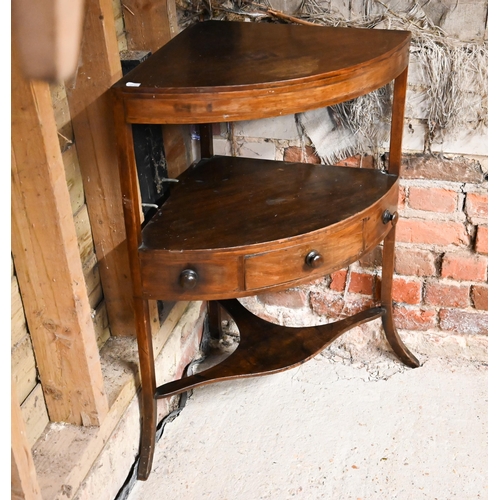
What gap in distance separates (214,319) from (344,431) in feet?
1.64

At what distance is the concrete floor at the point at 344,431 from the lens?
1503 mm

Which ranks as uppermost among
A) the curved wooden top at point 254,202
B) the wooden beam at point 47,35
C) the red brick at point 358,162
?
the wooden beam at point 47,35

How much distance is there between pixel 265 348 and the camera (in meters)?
1.62

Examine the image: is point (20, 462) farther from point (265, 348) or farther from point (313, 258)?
point (265, 348)

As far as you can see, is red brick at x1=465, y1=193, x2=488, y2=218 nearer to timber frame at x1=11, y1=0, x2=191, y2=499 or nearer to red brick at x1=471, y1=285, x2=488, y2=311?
red brick at x1=471, y1=285, x2=488, y2=311

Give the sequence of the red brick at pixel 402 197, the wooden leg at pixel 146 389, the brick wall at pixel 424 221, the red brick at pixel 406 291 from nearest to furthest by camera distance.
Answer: the wooden leg at pixel 146 389 < the brick wall at pixel 424 221 < the red brick at pixel 402 197 < the red brick at pixel 406 291

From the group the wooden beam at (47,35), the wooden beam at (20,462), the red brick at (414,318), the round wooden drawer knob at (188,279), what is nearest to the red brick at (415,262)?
the red brick at (414,318)

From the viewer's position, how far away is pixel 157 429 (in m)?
1.64

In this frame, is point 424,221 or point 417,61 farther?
point 424,221

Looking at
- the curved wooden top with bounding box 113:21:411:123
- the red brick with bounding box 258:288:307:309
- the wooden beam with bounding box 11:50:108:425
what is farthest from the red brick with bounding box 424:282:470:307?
the wooden beam with bounding box 11:50:108:425

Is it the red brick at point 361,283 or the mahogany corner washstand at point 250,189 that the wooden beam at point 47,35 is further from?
the red brick at point 361,283

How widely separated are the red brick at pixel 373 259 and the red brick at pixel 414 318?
5.6 inches

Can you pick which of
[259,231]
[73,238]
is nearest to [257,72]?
[259,231]

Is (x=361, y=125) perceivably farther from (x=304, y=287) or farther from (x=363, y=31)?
(x=304, y=287)
